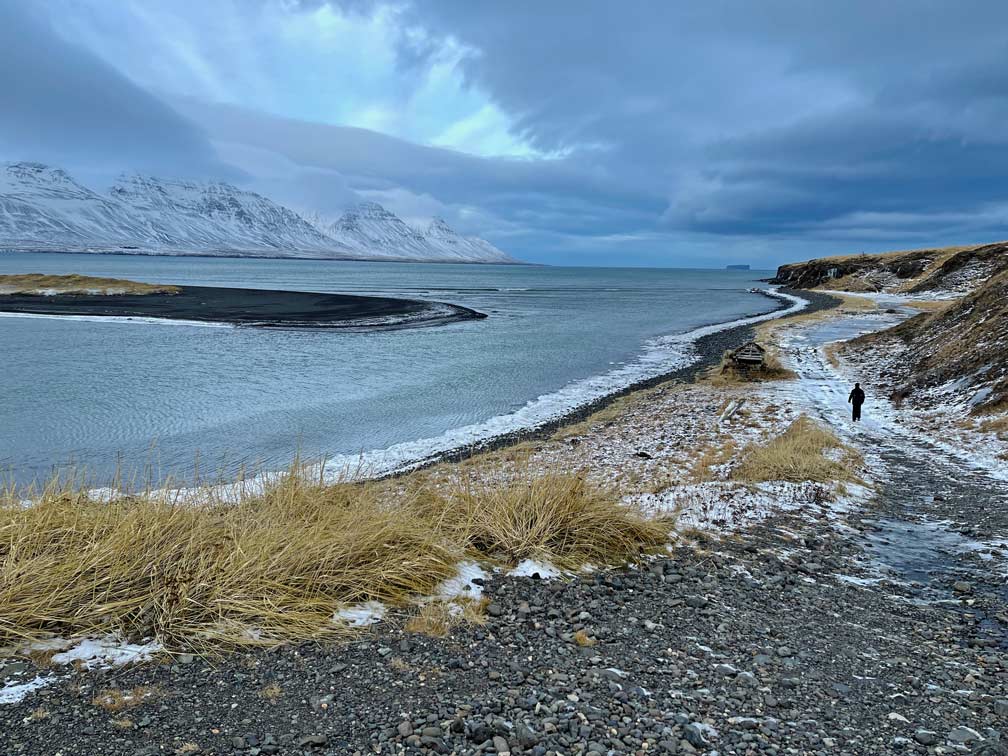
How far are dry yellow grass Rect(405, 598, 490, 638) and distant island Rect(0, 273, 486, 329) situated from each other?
45616 millimetres

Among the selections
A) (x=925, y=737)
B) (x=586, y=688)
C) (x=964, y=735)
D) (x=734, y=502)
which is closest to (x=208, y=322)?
(x=734, y=502)

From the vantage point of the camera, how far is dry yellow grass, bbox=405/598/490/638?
559cm

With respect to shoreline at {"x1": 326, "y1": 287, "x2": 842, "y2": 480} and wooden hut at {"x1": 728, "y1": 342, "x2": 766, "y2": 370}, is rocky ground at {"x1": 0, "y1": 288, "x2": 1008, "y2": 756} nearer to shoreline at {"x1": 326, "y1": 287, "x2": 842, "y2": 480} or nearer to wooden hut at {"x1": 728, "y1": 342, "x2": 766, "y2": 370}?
shoreline at {"x1": 326, "y1": 287, "x2": 842, "y2": 480}

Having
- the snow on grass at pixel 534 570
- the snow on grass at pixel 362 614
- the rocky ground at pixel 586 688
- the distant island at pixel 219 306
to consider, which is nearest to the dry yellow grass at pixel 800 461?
the rocky ground at pixel 586 688

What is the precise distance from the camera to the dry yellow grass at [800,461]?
12.0 metres

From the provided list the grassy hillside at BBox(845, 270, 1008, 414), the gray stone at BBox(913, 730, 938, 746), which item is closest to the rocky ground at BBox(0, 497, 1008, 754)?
the gray stone at BBox(913, 730, 938, 746)

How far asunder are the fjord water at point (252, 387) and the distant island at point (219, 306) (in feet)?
19.7

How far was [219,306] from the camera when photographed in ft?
210

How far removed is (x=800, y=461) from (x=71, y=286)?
84.5m

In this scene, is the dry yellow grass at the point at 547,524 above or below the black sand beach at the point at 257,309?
above

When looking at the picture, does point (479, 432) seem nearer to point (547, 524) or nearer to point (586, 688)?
point (547, 524)

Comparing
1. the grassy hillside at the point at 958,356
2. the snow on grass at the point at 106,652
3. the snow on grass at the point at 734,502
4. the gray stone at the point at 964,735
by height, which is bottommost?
the snow on grass at the point at 734,502

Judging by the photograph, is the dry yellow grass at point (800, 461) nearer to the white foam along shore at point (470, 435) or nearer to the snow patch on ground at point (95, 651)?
the white foam along shore at point (470, 435)

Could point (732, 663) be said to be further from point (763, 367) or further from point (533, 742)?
point (763, 367)
